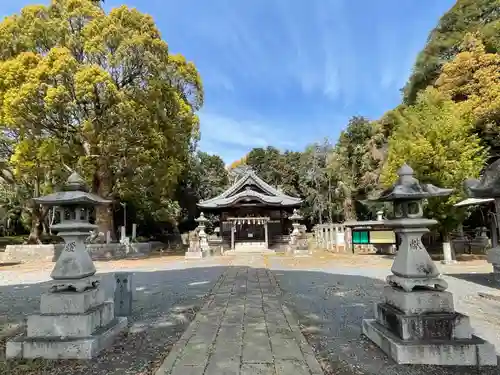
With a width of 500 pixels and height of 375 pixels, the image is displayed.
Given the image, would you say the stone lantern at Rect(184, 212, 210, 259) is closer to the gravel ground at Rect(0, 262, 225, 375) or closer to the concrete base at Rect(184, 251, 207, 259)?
the concrete base at Rect(184, 251, 207, 259)

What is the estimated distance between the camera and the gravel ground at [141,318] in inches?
149

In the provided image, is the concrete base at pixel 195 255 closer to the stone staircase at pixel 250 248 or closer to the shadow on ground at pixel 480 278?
the stone staircase at pixel 250 248

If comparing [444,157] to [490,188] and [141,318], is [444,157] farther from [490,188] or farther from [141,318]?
[141,318]

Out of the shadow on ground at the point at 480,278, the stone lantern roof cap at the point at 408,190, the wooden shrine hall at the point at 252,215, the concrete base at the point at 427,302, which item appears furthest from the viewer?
the wooden shrine hall at the point at 252,215

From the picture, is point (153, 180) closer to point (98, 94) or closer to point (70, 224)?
point (98, 94)

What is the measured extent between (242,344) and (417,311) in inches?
85.0

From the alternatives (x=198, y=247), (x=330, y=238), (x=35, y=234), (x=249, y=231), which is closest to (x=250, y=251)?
(x=249, y=231)

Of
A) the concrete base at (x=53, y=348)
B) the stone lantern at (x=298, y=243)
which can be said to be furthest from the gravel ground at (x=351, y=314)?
the stone lantern at (x=298, y=243)

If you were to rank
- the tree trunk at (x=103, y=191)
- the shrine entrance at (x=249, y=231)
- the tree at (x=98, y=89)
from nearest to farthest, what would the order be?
the tree at (x=98, y=89) → the tree trunk at (x=103, y=191) → the shrine entrance at (x=249, y=231)

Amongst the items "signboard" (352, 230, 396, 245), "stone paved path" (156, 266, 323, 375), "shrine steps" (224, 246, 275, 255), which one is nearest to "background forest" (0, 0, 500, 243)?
"signboard" (352, 230, 396, 245)

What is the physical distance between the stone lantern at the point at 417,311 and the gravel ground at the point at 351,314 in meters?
0.14

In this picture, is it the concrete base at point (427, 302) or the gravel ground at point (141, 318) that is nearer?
the gravel ground at point (141, 318)

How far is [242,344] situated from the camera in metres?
4.30

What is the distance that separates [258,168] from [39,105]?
31.7 metres
